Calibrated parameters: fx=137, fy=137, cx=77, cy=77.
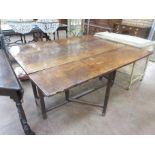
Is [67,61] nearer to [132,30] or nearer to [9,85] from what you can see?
[9,85]

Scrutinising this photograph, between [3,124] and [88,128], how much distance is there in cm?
103

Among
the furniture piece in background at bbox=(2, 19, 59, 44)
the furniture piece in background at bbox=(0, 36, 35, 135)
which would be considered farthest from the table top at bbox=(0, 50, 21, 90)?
the furniture piece in background at bbox=(2, 19, 59, 44)

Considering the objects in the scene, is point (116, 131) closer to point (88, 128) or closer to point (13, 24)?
point (88, 128)

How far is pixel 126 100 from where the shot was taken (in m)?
2.19

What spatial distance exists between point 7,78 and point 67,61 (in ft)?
2.15

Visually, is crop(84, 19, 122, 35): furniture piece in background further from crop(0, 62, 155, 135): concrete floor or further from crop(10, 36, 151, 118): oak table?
crop(0, 62, 155, 135): concrete floor

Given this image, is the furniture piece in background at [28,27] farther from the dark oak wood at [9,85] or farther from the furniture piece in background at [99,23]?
the dark oak wood at [9,85]

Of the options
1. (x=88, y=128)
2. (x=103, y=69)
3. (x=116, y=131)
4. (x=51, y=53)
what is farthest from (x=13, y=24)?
(x=116, y=131)

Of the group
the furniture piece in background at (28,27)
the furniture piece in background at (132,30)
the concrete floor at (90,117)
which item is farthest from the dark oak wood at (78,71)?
the furniture piece in background at (132,30)

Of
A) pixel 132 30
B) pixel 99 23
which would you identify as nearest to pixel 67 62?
pixel 132 30

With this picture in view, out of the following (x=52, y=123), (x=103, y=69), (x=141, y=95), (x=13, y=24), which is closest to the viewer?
(x=103, y=69)

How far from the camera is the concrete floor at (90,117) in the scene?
5.40ft

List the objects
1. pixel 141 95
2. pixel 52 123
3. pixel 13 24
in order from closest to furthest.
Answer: pixel 52 123 → pixel 141 95 → pixel 13 24

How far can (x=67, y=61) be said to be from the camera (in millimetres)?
1589
